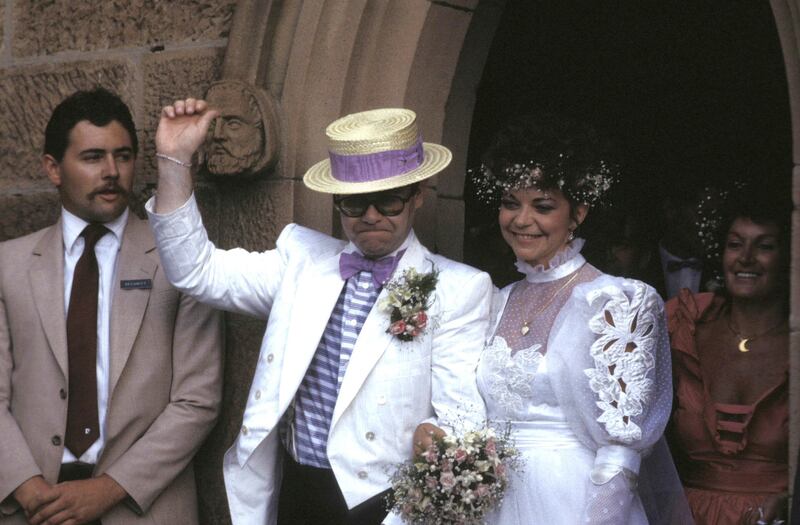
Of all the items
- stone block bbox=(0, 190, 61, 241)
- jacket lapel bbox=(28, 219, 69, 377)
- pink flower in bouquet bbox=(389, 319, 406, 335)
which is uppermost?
pink flower in bouquet bbox=(389, 319, 406, 335)

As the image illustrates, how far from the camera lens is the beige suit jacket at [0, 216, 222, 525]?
14.9 feet

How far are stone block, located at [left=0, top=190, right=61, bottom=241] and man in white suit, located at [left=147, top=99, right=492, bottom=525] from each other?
4.67 feet

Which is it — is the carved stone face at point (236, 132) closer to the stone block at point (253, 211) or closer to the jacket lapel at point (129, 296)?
the stone block at point (253, 211)

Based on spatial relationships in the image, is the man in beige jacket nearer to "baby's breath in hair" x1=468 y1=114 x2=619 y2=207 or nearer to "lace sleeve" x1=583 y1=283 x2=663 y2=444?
"baby's breath in hair" x1=468 y1=114 x2=619 y2=207

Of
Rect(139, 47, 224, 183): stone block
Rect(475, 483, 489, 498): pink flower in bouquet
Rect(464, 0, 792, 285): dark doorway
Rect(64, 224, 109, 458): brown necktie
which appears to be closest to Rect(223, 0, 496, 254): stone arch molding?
Rect(139, 47, 224, 183): stone block

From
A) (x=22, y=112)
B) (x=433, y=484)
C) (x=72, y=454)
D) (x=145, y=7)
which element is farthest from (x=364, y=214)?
(x=22, y=112)

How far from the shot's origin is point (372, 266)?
14.1 ft

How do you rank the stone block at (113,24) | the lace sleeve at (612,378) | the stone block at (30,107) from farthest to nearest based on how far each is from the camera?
1. the stone block at (30,107)
2. the stone block at (113,24)
3. the lace sleeve at (612,378)

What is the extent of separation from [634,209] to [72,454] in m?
2.77

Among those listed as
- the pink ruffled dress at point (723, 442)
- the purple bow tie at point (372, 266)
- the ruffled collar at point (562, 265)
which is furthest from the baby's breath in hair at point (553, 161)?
the pink ruffled dress at point (723, 442)

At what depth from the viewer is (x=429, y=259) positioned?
4.32m

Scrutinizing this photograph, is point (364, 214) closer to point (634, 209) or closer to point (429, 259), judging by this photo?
point (429, 259)

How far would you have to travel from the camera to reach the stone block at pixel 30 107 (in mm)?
5613

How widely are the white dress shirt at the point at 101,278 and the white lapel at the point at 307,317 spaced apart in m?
0.71
